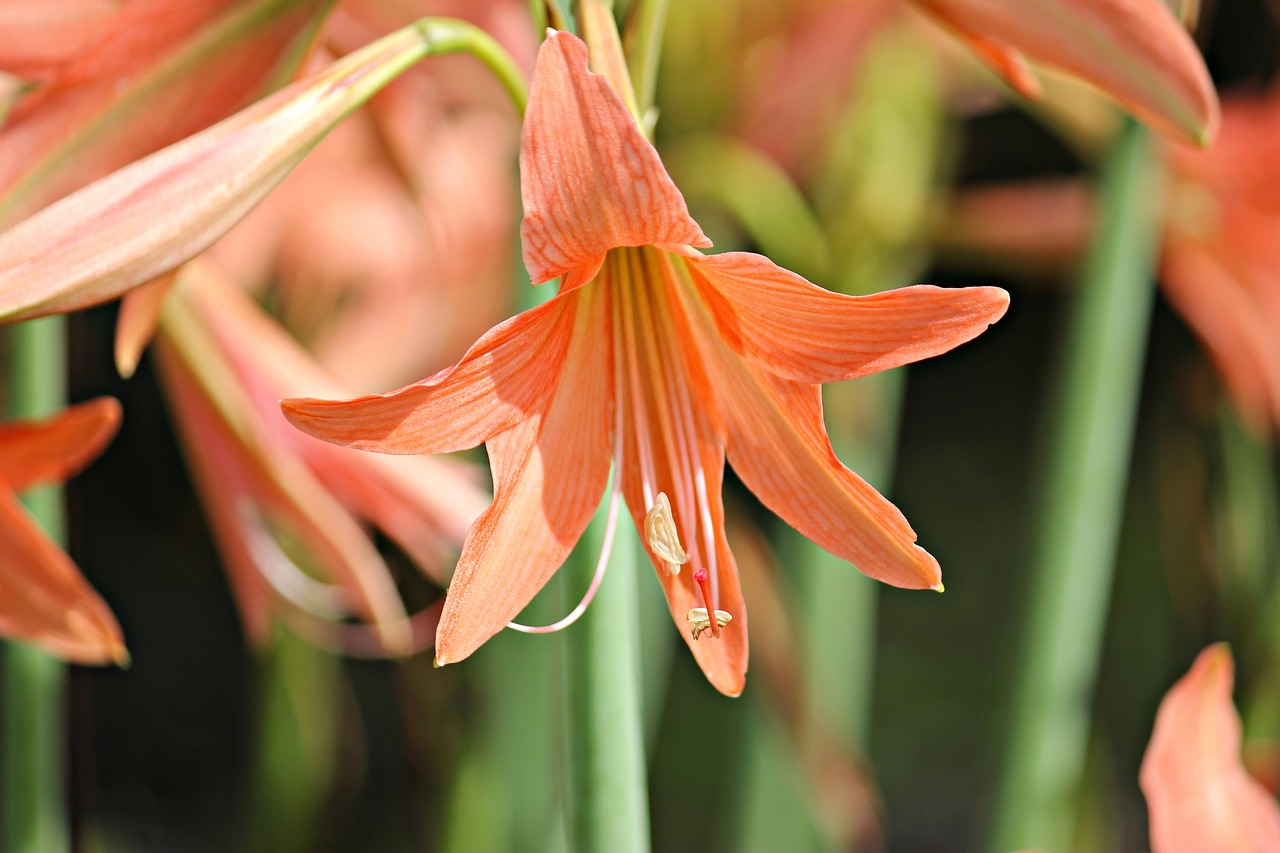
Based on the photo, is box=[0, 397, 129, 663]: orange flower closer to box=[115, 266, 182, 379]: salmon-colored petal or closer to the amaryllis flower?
box=[115, 266, 182, 379]: salmon-colored petal

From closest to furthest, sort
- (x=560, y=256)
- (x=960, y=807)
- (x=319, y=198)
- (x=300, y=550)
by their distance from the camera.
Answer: (x=560, y=256) < (x=300, y=550) < (x=319, y=198) < (x=960, y=807)

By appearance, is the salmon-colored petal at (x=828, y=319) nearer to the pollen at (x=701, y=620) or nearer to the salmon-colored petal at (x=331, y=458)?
the pollen at (x=701, y=620)

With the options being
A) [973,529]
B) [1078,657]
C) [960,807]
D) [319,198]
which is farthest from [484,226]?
[960,807]

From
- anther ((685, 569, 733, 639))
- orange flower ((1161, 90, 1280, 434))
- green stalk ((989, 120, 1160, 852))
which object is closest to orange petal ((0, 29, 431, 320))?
anther ((685, 569, 733, 639))

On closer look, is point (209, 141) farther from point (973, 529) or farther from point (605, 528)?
point (973, 529)

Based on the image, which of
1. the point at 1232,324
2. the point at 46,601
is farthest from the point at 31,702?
the point at 1232,324
